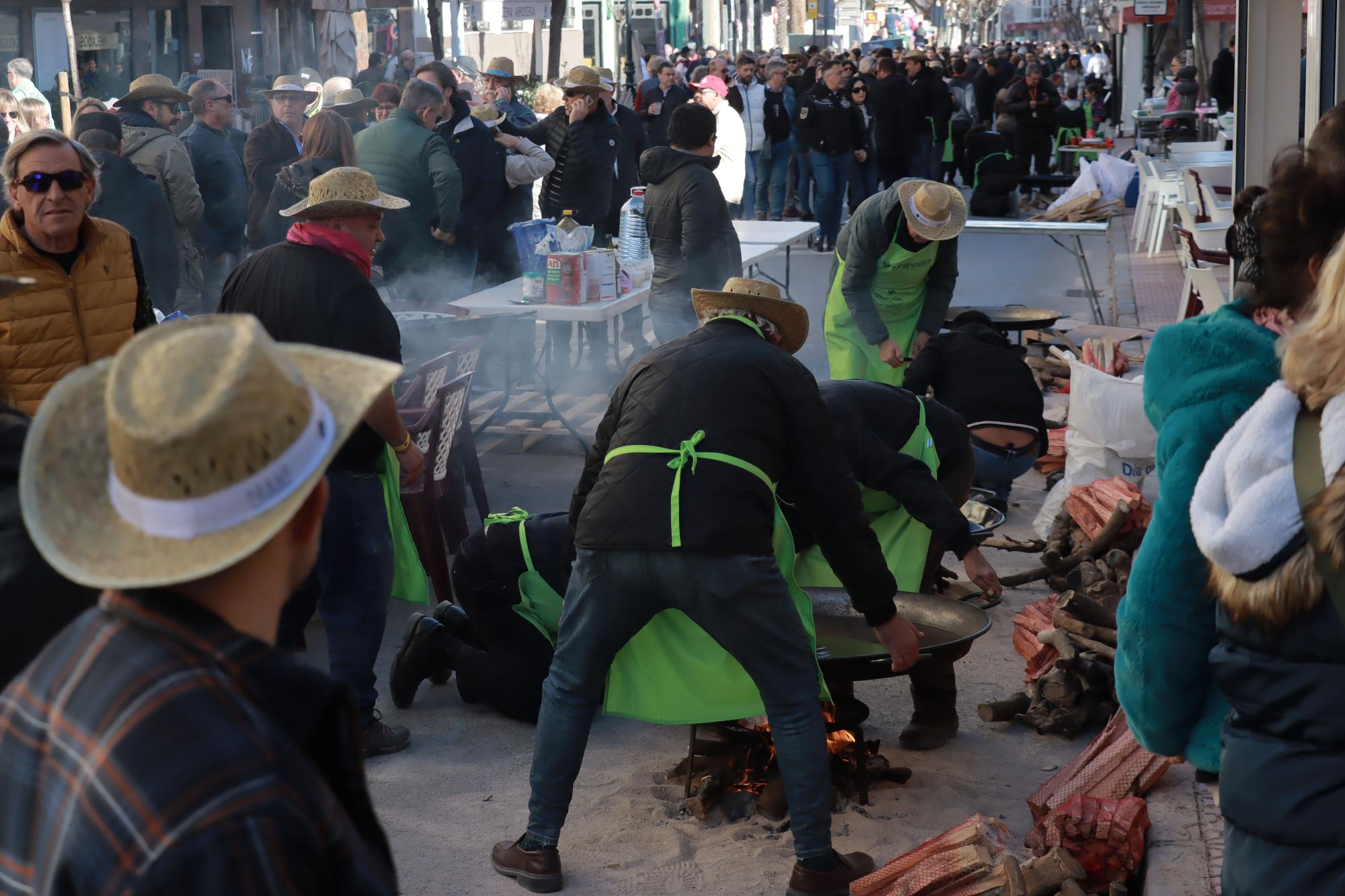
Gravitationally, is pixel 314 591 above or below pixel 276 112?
below

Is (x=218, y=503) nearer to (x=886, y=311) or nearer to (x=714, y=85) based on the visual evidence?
(x=886, y=311)

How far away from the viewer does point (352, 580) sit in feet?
14.9

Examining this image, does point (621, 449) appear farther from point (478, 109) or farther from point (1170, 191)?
point (1170, 191)

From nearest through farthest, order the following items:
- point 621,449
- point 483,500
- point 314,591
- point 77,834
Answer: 1. point 77,834
2. point 621,449
3. point 314,591
4. point 483,500

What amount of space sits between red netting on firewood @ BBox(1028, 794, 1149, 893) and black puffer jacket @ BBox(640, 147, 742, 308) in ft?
13.9

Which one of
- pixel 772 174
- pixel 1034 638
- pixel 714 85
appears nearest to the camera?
pixel 1034 638

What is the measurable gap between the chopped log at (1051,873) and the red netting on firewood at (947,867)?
10 centimetres

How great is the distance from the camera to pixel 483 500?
22.8 ft

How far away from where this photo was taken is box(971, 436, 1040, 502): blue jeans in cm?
670

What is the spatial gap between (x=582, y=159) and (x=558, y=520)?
6032 mm

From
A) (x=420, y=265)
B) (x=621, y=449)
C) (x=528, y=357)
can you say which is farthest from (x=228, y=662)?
(x=528, y=357)

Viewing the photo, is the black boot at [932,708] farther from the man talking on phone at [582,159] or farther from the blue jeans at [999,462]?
the man talking on phone at [582,159]

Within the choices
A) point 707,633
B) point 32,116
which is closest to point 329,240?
point 707,633

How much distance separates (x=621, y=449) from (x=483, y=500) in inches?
139
